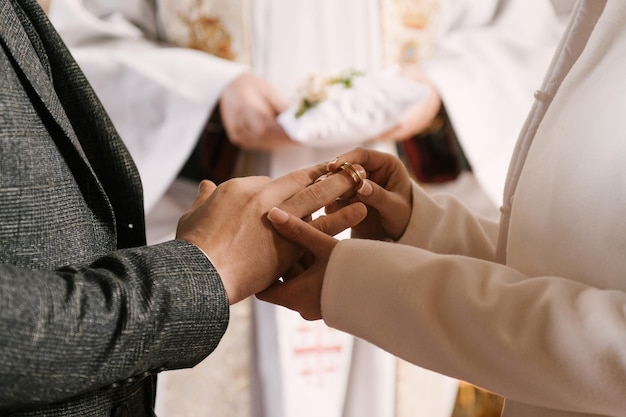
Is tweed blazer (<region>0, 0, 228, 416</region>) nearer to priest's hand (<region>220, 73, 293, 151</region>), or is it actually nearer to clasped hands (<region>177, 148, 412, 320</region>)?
clasped hands (<region>177, 148, 412, 320</region>)

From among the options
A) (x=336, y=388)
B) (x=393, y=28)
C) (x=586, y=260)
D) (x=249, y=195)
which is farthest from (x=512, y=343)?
(x=393, y=28)

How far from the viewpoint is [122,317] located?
34.6 inches

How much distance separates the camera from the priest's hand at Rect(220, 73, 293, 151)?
2172 millimetres

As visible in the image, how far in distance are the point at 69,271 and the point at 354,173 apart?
0.46m

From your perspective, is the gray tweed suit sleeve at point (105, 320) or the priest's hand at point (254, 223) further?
the priest's hand at point (254, 223)

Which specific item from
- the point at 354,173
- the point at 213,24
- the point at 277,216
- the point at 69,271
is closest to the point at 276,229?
the point at 277,216

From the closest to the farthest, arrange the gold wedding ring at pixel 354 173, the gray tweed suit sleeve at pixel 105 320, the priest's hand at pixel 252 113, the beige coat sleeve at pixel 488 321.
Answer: the gray tweed suit sleeve at pixel 105 320 < the beige coat sleeve at pixel 488 321 < the gold wedding ring at pixel 354 173 < the priest's hand at pixel 252 113

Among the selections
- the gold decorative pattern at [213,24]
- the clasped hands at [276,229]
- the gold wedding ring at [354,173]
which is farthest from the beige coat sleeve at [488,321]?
the gold decorative pattern at [213,24]

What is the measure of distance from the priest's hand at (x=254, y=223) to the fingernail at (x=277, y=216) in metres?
0.01

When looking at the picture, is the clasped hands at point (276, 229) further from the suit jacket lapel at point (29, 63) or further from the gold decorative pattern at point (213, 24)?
the gold decorative pattern at point (213, 24)

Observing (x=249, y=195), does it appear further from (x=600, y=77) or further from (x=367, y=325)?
(x=600, y=77)

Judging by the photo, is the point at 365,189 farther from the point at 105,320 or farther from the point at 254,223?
the point at 105,320

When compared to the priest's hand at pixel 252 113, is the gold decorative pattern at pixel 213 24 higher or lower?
higher

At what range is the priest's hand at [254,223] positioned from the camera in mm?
1034
